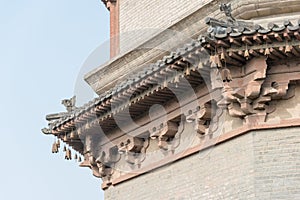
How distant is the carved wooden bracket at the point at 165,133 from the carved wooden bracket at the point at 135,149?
47 cm

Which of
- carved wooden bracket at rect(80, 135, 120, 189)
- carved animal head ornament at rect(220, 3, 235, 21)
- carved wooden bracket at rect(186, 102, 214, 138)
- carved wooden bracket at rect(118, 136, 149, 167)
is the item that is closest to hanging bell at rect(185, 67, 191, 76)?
carved wooden bracket at rect(186, 102, 214, 138)

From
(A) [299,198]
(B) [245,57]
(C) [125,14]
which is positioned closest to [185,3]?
(C) [125,14]

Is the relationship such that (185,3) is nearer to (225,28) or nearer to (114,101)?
(114,101)

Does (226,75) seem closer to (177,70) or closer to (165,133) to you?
(177,70)

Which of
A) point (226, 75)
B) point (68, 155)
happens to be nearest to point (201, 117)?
point (226, 75)

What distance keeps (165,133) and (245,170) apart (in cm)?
169

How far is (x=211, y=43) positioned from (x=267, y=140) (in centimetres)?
147

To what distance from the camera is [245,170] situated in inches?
427

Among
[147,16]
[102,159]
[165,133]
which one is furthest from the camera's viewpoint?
[147,16]

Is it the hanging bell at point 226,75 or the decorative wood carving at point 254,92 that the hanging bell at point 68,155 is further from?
the hanging bell at point 226,75

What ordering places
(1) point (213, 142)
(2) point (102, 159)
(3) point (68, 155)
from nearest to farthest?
(1) point (213, 142)
(2) point (102, 159)
(3) point (68, 155)

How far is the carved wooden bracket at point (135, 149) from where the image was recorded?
505 inches

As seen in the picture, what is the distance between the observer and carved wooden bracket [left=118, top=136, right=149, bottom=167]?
505 inches

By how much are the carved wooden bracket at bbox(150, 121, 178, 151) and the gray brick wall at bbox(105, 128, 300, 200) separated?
0.38 meters
